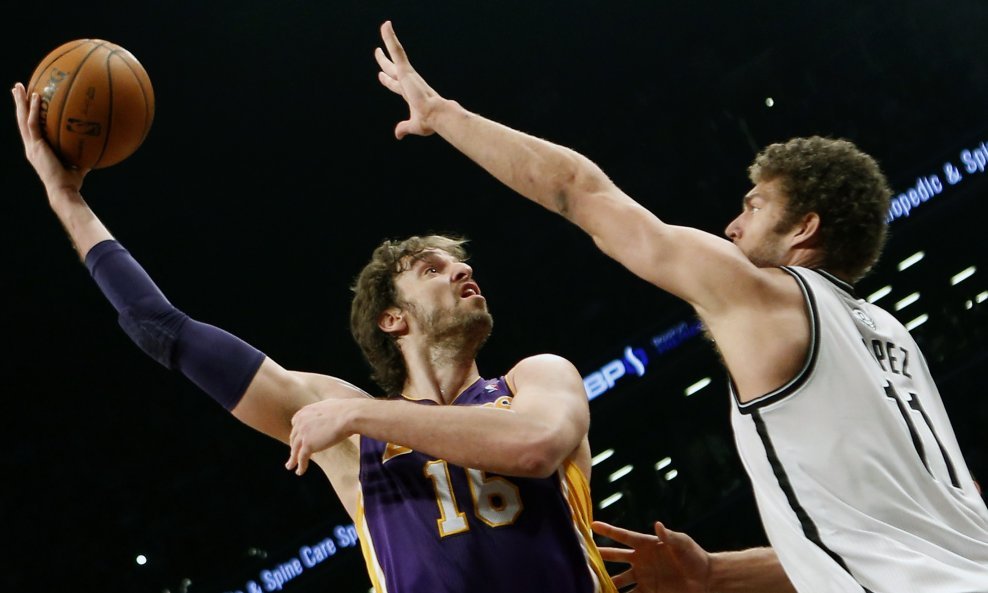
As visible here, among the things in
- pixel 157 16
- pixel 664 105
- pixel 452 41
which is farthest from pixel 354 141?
pixel 664 105

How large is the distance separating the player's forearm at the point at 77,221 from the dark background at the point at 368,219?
5884mm

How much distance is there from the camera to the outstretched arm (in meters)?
2.88

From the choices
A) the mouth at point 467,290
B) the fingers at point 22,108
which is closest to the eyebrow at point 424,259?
the mouth at point 467,290

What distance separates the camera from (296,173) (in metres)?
10.1

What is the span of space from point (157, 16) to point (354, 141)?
2398mm

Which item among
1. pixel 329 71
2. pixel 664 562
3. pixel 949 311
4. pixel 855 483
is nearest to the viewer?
pixel 855 483

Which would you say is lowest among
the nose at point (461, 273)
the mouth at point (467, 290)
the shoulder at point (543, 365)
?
the shoulder at point (543, 365)

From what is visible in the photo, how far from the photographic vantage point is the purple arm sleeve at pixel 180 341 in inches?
111

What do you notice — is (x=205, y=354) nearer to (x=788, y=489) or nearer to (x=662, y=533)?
(x=662, y=533)

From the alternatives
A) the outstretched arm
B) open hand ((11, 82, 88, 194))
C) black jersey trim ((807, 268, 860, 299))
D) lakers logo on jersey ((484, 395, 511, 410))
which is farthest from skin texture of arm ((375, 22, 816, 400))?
open hand ((11, 82, 88, 194))

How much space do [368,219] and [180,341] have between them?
309 inches

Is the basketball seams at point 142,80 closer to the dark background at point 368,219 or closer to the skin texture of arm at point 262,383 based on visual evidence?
the skin texture of arm at point 262,383

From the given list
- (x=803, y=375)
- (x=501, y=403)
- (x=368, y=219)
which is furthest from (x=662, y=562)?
(x=368, y=219)

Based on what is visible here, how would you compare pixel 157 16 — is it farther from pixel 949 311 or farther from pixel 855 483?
pixel 949 311
